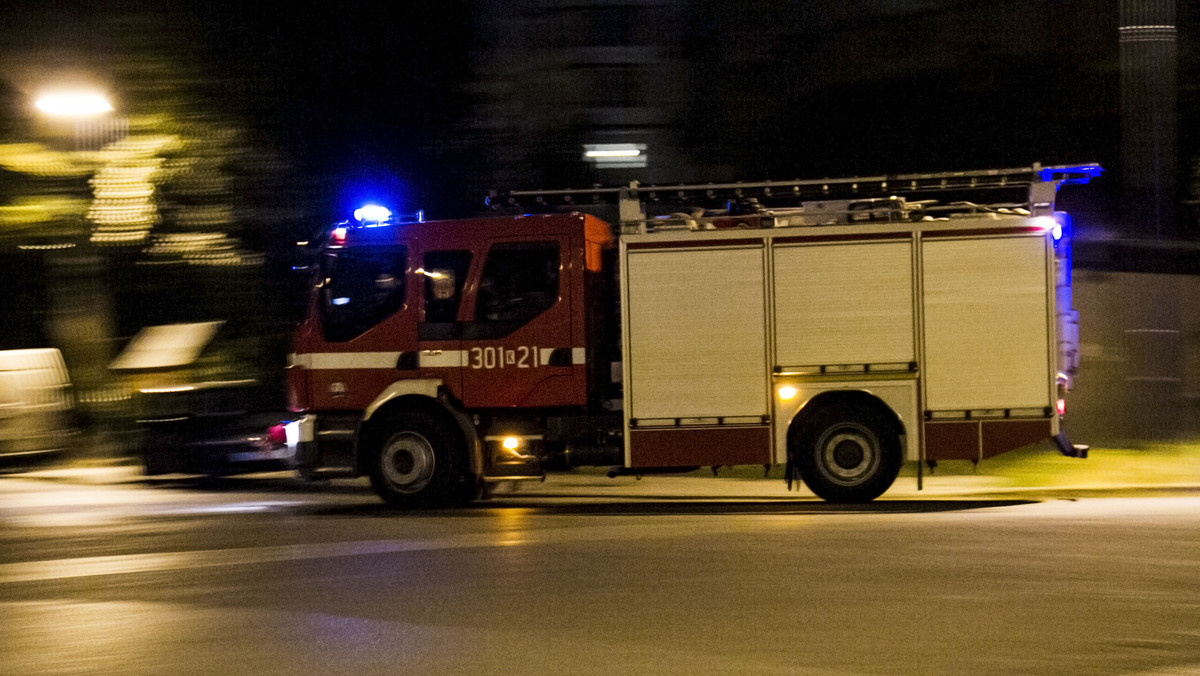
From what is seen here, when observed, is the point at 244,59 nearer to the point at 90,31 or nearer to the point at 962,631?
the point at 90,31

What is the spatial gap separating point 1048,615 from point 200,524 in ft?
25.2

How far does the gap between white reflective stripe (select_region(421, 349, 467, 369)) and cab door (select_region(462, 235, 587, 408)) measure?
62 millimetres

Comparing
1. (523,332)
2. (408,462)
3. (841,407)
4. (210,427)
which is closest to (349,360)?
(408,462)

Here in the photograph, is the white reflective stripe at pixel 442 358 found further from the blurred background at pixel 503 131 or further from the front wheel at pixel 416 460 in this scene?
the blurred background at pixel 503 131

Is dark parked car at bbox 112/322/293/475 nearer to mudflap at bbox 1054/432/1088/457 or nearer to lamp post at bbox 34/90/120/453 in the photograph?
lamp post at bbox 34/90/120/453

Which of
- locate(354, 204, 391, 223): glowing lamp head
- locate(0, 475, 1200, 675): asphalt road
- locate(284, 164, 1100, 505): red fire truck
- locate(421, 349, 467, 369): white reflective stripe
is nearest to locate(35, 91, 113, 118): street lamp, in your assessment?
locate(354, 204, 391, 223): glowing lamp head

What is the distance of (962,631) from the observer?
652 centimetres

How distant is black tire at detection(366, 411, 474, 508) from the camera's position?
11.8m

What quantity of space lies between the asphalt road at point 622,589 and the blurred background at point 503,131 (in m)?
4.86

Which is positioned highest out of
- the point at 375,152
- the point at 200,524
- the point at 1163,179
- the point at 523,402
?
the point at 375,152

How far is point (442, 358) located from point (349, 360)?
37.3 inches

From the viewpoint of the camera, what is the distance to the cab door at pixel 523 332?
11.5 meters

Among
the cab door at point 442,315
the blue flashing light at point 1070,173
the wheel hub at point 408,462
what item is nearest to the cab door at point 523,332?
the cab door at point 442,315

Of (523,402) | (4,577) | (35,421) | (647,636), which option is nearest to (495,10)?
(523,402)
